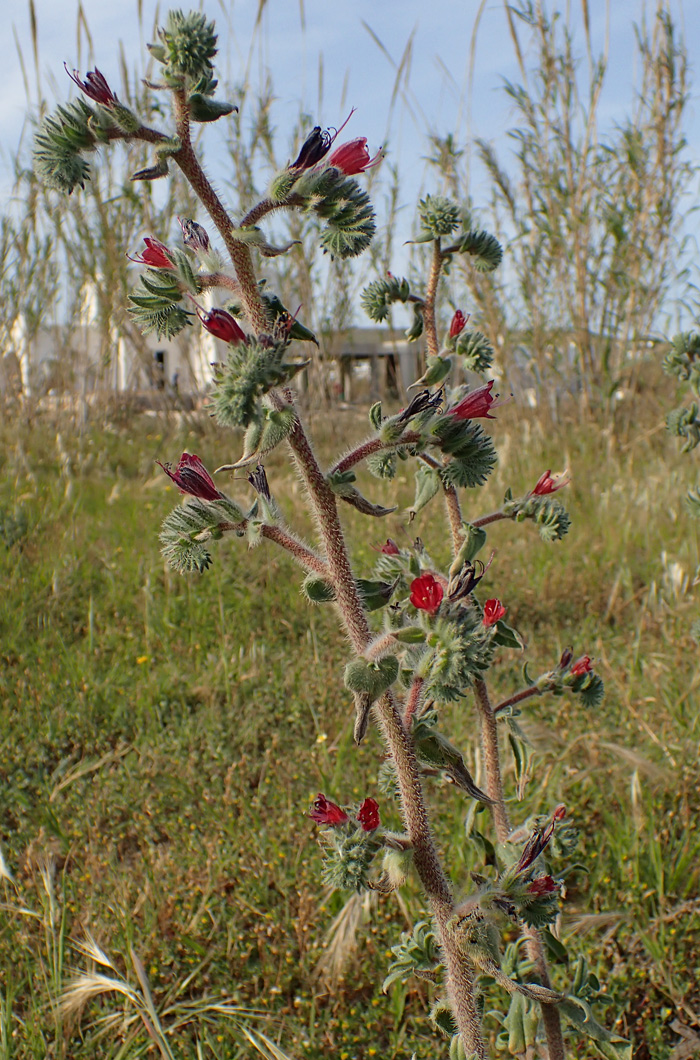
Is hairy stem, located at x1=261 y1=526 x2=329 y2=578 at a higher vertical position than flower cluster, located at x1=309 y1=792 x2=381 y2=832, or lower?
higher

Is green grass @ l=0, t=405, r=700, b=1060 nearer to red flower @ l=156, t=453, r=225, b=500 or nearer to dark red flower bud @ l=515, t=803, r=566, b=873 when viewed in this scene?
dark red flower bud @ l=515, t=803, r=566, b=873

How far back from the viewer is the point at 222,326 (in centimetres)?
110

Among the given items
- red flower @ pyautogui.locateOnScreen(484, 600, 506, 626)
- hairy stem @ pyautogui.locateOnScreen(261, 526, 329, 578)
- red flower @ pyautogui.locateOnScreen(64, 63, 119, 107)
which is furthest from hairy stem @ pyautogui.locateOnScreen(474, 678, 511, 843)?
red flower @ pyautogui.locateOnScreen(64, 63, 119, 107)

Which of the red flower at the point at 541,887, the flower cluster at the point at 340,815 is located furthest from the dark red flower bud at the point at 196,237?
the red flower at the point at 541,887

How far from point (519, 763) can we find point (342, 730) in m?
1.41

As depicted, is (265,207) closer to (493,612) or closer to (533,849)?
(493,612)

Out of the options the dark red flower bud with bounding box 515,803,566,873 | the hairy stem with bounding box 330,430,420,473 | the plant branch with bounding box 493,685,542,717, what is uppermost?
the hairy stem with bounding box 330,430,420,473

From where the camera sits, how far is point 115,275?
675 centimetres

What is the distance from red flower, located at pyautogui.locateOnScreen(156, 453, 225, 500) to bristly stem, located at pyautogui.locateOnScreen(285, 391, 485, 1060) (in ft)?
0.56

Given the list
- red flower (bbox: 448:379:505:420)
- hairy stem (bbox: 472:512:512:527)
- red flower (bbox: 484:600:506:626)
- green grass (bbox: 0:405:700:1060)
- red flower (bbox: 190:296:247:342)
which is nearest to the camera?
red flower (bbox: 190:296:247:342)

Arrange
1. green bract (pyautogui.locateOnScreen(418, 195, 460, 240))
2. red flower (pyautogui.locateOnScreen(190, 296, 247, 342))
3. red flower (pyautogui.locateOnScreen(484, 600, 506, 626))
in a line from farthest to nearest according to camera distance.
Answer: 1. green bract (pyautogui.locateOnScreen(418, 195, 460, 240))
2. red flower (pyautogui.locateOnScreen(484, 600, 506, 626))
3. red flower (pyautogui.locateOnScreen(190, 296, 247, 342))

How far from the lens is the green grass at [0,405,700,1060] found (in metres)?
2.06

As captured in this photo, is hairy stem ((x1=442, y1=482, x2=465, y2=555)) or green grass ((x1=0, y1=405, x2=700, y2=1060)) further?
green grass ((x1=0, y1=405, x2=700, y2=1060))

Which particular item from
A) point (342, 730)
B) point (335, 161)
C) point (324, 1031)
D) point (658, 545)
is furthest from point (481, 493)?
point (335, 161)
